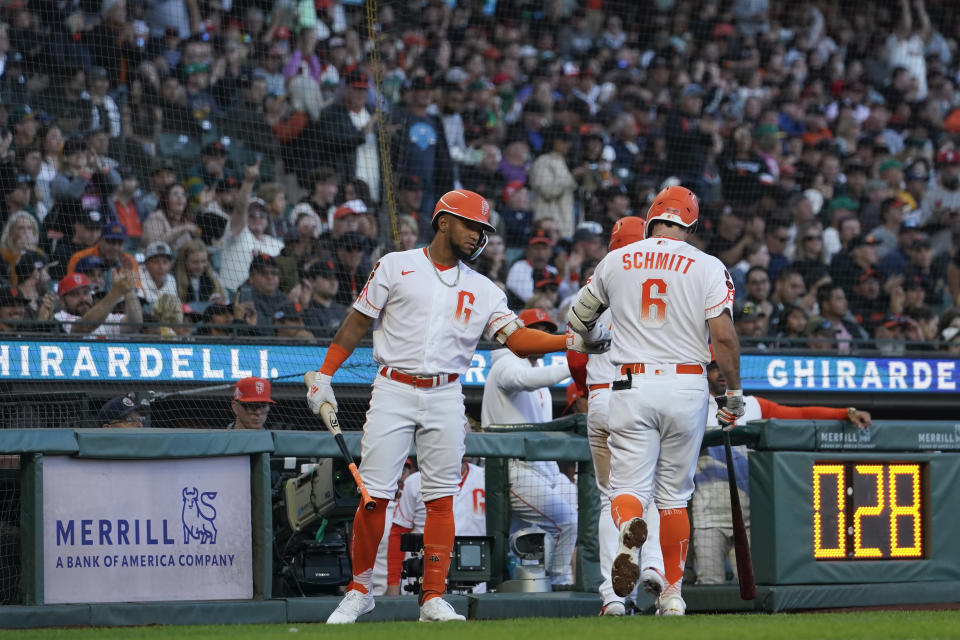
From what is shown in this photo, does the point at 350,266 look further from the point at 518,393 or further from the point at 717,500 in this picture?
the point at 717,500

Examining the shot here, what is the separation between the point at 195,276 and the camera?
35.4 ft

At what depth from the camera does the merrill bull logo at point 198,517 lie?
682 cm

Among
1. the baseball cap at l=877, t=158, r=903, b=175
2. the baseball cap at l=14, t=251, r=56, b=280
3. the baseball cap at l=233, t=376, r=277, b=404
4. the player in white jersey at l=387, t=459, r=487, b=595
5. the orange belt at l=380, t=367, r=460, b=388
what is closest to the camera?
the orange belt at l=380, t=367, r=460, b=388

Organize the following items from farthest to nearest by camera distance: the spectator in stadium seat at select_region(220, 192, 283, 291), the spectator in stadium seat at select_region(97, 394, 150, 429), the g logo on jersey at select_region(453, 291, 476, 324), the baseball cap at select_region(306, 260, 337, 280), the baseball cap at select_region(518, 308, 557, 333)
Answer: the baseball cap at select_region(306, 260, 337, 280) < the spectator in stadium seat at select_region(220, 192, 283, 291) < the spectator in stadium seat at select_region(97, 394, 150, 429) < the baseball cap at select_region(518, 308, 557, 333) < the g logo on jersey at select_region(453, 291, 476, 324)

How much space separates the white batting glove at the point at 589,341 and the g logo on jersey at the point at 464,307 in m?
0.45

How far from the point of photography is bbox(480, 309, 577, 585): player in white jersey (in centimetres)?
797

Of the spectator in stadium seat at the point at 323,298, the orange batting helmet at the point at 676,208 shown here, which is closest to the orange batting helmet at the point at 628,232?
the orange batting helmet at the point at 676,208

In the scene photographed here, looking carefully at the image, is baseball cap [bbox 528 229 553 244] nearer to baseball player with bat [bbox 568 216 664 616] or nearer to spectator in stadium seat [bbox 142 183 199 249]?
spectator in stadium seat [bbox 142 183 199 249]

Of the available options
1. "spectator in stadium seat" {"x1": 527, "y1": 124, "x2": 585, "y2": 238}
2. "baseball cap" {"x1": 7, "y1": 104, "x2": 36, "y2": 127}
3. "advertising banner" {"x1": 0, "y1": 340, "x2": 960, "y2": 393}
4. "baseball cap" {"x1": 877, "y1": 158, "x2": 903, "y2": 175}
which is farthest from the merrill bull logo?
"baseball cap" {"x1": 877, "y1": 158, "x2": 903, "y2": 175}

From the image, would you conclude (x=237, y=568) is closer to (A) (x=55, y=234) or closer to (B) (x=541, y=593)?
(B) (x=541, y=593)

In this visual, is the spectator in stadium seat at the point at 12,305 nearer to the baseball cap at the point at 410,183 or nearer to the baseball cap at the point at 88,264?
the baseball cap at the point at 88,264

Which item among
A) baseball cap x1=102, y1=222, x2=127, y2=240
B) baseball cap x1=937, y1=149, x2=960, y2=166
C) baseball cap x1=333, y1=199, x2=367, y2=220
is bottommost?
baseball cap x1=102, y1=222, x2=127, y2=240

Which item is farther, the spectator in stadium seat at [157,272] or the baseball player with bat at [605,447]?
the spectator in stadium seat at [157,272]

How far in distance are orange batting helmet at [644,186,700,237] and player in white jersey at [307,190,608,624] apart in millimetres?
611
